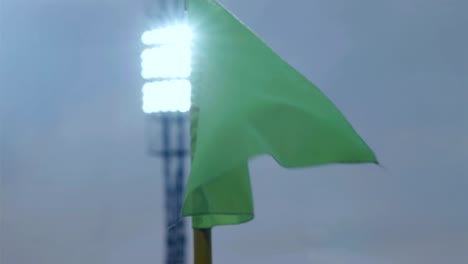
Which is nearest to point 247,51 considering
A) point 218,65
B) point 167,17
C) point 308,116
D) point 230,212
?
point 218,65

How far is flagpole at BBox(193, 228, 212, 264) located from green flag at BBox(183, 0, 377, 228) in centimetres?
3

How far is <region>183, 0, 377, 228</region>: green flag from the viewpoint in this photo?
359cm

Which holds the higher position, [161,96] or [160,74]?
[160,74]

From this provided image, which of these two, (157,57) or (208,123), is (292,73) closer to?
(208,123)

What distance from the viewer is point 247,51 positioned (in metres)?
3.97

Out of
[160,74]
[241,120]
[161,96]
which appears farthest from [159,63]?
[241,120]

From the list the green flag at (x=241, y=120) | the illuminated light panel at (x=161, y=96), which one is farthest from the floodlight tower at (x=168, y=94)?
the green flag at (x=241, y=120)

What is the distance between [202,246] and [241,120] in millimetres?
534

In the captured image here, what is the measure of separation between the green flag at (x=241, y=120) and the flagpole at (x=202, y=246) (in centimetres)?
3

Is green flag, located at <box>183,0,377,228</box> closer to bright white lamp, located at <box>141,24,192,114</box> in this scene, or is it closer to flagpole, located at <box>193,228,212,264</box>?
flagpole, located at <box>193,228,212,264</box>

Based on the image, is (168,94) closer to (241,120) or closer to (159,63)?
(159,63)

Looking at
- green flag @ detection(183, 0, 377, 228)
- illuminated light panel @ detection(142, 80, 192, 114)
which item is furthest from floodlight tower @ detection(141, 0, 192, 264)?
green flag @ detection(183, 0, 377, 228)

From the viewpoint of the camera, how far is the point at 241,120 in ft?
12.1

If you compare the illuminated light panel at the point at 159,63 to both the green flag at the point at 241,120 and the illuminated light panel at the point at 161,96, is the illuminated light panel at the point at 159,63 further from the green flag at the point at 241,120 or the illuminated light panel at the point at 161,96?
the green flag at the point at 241,120
